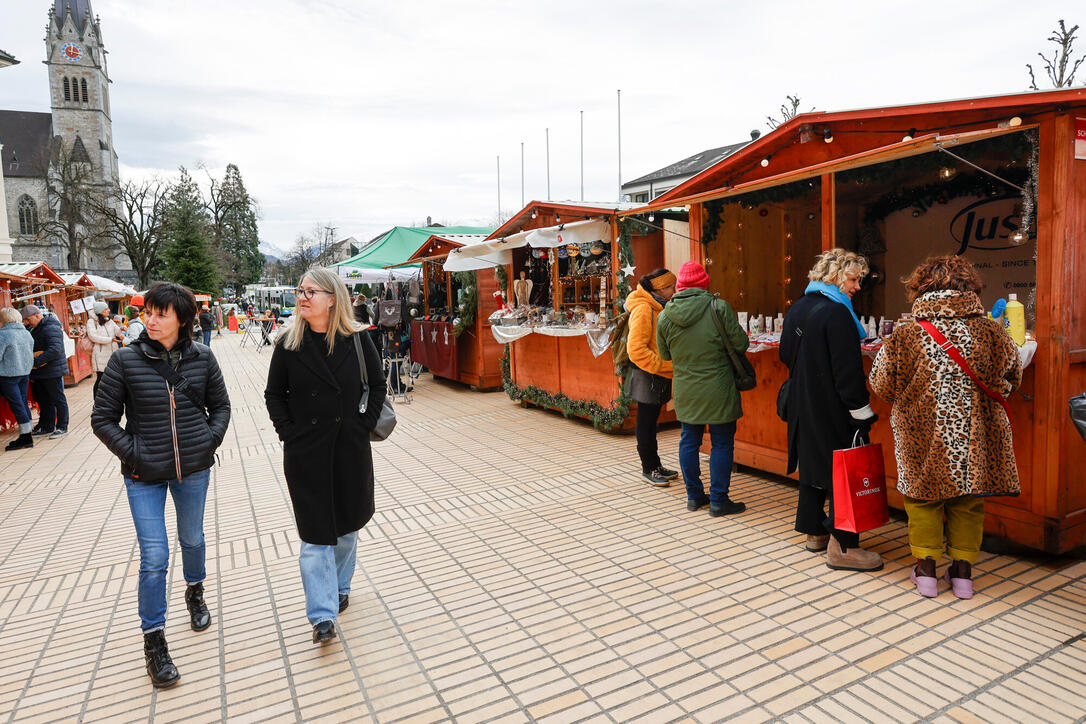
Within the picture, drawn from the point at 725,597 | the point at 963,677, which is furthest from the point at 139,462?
the point at 963,677

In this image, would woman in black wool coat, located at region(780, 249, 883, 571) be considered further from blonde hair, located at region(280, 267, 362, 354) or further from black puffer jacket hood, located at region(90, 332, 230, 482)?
black puffer jacket hood, located at region(90, 332, 230, 482)

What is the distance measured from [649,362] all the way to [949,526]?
7.99ft

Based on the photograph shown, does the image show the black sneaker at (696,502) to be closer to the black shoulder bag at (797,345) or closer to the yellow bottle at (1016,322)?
the black shoulder bag at (797,345)

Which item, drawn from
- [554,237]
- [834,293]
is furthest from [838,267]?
[554,237]

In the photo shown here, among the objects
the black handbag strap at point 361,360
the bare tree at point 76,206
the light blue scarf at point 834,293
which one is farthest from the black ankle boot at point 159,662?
the bare tree at point 76,206

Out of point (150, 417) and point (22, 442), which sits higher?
point (150, 417)

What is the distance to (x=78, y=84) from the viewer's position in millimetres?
63969

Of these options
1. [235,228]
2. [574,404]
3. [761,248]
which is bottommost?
[574,404]

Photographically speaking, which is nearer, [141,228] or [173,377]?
[173,377]

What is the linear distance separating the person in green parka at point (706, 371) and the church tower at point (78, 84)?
72.3 m

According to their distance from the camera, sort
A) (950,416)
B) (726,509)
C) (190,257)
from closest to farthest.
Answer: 1. (950,416)
2. (726,509)
3. (190,257)

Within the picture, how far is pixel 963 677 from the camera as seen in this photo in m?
2.69

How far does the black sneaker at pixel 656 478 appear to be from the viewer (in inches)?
218

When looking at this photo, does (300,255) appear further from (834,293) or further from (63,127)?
(834,293)
